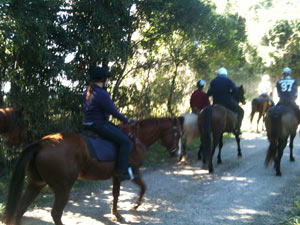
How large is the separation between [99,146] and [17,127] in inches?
82.6

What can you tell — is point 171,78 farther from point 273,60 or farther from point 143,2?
point 273,60

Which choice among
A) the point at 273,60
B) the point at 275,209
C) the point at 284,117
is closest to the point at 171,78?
the point at 284,117

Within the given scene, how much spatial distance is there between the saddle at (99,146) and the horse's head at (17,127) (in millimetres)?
1734

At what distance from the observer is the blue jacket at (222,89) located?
8500 millimetres

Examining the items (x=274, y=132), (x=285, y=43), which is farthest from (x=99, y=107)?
(x=285, y=43)

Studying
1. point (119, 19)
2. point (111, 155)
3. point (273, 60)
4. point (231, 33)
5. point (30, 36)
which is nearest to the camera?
point (111, 155)

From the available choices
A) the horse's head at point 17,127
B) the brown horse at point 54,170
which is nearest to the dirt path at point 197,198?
the brown horse at point 54,170

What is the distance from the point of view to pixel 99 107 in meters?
4.61

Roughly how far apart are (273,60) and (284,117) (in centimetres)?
1720

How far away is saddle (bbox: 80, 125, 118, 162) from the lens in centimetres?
446

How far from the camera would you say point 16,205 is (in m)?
3.81

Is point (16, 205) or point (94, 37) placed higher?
point (94, 37)

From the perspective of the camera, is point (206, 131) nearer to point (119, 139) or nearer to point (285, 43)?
point (119, 139)

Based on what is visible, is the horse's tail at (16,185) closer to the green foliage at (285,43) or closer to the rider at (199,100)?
the rider at (199,100)
